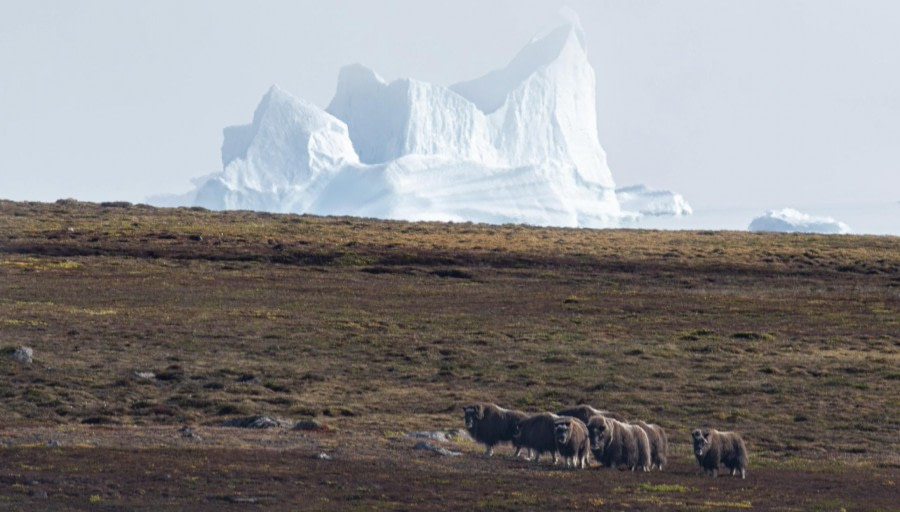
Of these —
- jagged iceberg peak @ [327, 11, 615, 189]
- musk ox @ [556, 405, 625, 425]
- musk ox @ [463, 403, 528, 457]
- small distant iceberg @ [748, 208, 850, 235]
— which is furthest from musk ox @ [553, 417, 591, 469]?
small distant iceberg @ [748, 208, 850, 235]

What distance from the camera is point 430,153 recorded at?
170750mm

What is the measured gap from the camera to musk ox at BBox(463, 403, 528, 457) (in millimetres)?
28656

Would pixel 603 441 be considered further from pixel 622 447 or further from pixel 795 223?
pixel 795 223

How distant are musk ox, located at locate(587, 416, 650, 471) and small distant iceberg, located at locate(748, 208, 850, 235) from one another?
146 m

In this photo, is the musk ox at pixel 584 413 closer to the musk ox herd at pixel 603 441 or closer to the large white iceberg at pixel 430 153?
the musk ox herd at pixel 603 441

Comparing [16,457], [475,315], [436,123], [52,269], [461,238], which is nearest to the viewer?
[16,457]

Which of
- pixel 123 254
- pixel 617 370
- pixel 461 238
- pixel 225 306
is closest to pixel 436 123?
pixel 461 238

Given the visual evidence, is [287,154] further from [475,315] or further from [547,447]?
[547,447]

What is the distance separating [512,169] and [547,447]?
135m

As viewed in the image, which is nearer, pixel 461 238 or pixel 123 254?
pixel 123 254

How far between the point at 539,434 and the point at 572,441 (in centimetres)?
95

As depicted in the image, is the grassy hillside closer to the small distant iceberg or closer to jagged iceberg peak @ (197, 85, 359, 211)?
jagged iceberg peak @ (197, 85, 359, 211)

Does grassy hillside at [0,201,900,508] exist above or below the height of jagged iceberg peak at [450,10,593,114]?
below

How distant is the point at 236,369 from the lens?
4203 cm
